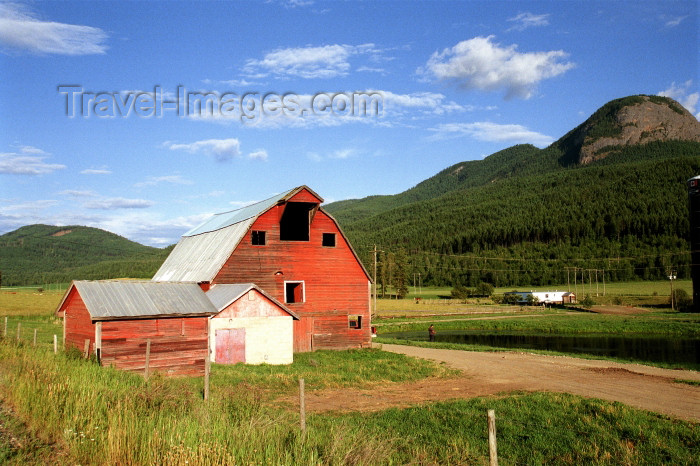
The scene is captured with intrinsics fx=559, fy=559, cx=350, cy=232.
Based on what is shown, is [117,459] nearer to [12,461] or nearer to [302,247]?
[12,461]

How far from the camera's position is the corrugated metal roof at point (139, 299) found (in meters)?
23.5

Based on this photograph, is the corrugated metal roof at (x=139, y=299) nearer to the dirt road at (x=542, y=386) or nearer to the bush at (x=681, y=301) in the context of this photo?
the dirt road at (x=542, y=386)

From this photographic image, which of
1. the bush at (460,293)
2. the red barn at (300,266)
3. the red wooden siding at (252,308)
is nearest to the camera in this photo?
the red wooden siding at (252,308)

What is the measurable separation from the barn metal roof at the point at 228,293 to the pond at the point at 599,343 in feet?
77.4

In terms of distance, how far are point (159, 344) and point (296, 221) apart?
482 inches

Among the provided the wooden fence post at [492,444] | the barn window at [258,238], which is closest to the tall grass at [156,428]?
the wooden fence post at [492,444]

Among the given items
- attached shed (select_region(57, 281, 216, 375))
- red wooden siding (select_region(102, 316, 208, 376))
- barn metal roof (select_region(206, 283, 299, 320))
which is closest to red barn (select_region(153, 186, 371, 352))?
barn metal roof (select_region(206, 283, 299, 320))

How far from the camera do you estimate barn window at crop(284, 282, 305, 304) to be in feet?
105

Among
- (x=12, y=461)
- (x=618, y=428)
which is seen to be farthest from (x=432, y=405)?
(x=12, y=461)

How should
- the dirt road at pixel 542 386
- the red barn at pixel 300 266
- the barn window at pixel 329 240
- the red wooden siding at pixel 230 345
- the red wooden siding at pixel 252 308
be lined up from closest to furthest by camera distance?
the dirt road at pixel 542 386 < the red wooden siding at pixel 230 345 < the red wooden siding at pixel 252 308 < the red barn at pixel 300 266 < the barn window at pixel 329 240

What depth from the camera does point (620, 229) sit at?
541 ft

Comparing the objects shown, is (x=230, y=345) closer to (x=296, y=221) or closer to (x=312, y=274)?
(x=312, y=274)

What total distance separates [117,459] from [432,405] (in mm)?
11771

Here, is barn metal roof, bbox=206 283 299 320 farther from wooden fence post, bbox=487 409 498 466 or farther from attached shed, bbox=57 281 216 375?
wooden fence post, bbox=487 409 498 466
